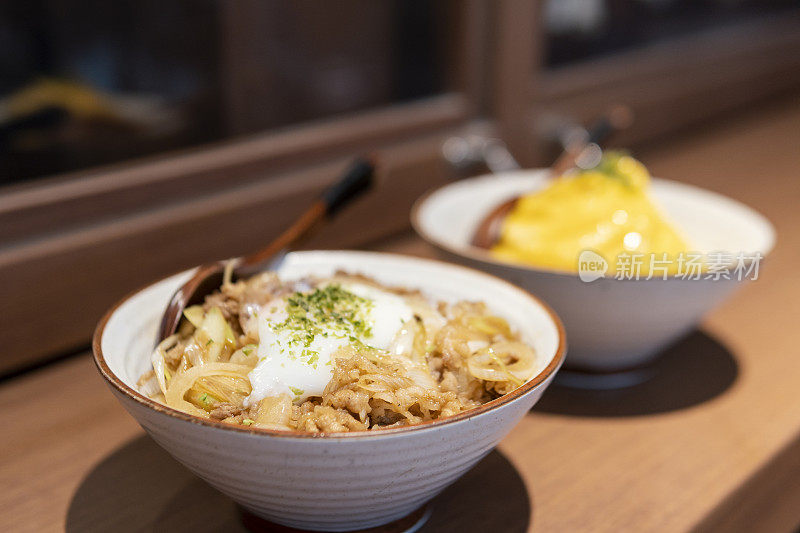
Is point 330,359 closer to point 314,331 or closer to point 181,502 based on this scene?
point 314,331

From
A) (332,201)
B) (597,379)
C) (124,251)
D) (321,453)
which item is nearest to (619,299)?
Result: (597,379)

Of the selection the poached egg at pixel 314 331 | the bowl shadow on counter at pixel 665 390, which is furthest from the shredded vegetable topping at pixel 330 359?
the bowl shadow on counter at pixel 665 390

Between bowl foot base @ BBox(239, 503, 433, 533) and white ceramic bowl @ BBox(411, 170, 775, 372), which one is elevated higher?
white ceramic bowl @ BBox(411, 170, 775, 372)

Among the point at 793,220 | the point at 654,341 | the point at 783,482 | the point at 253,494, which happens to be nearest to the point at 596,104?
the point at 793,220

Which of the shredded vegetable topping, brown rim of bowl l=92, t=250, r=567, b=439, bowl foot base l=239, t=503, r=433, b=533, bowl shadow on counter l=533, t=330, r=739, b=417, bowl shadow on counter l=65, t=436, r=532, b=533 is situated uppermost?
brown rim of bowl l=92, t=250, r=567, b=439

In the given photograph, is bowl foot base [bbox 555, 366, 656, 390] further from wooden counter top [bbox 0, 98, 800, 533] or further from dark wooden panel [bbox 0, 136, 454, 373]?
dark wooden panel [bbox 0, 136, 454, 373]

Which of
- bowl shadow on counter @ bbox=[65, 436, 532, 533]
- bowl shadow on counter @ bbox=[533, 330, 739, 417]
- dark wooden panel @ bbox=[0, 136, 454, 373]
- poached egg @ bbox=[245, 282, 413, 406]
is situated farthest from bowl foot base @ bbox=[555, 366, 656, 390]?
dark wooden panel @ bbox=[0, 136, 454, 373]

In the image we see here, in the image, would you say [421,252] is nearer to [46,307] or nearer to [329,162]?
[329,162]
